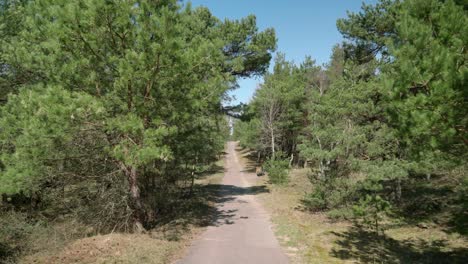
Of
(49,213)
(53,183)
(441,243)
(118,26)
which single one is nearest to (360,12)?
(441,243)

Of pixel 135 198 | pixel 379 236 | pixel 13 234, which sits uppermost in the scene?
pixel 135 198

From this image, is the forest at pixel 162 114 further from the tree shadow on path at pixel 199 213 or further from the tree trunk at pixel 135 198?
the tree shadow on path at pixel 199 213

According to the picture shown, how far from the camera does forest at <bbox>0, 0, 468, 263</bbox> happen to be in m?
6.40

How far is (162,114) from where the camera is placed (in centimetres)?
1055

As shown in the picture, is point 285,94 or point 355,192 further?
point 285,94

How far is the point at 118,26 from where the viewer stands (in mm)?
9039

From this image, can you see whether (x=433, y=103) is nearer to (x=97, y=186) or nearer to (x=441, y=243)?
(x=441, y=243)

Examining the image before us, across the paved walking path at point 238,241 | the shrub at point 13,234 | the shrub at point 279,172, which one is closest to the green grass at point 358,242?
the paved walking path at point 238,241

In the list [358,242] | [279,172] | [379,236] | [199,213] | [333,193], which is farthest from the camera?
[279,172]

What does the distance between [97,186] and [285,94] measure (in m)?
21.1

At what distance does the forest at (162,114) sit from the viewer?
6402 millimetres

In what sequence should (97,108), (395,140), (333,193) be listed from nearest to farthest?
(97,108) → (395,140) → (333,193)

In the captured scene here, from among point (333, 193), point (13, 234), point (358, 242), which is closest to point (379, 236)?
point (358, 242)

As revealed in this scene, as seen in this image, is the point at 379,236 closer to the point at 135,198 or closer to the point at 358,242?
the point at 358,242
